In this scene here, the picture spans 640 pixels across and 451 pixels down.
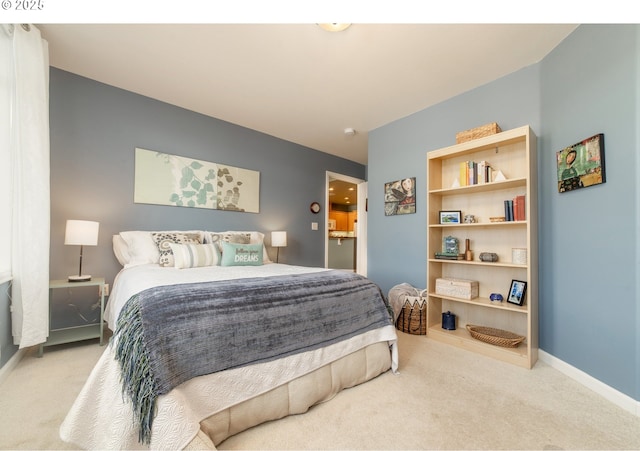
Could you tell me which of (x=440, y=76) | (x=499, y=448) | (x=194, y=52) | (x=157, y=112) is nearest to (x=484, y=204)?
(x=440, y=76)

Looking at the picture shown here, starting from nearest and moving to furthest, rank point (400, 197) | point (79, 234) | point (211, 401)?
point (211, 401), point (79, 234), point (400, 197)

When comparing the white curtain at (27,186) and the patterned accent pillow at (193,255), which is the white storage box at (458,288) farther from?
the white curtain at (27,186)

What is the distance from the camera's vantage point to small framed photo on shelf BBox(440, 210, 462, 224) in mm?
2594

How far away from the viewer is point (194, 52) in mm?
2172

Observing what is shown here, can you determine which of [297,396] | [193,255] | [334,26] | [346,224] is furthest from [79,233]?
[346,224]

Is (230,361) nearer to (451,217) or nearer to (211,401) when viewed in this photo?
(211,401)

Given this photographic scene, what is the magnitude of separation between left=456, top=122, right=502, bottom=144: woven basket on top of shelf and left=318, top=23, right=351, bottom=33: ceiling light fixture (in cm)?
144

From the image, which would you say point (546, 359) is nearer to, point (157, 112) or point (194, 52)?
point (194, 52)

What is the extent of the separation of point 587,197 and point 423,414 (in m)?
1.72

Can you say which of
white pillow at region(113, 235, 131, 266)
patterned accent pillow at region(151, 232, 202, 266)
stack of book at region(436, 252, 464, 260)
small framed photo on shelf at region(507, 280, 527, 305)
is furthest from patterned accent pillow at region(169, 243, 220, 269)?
small framed photo on shelf at region(507, 280, 527, 305)

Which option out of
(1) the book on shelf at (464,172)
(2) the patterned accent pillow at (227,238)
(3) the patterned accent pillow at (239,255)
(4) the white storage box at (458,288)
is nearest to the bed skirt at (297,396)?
(4) the white storage box at (458,288)

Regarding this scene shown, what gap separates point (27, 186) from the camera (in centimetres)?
186

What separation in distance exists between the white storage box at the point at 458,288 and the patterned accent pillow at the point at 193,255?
2145 mm
